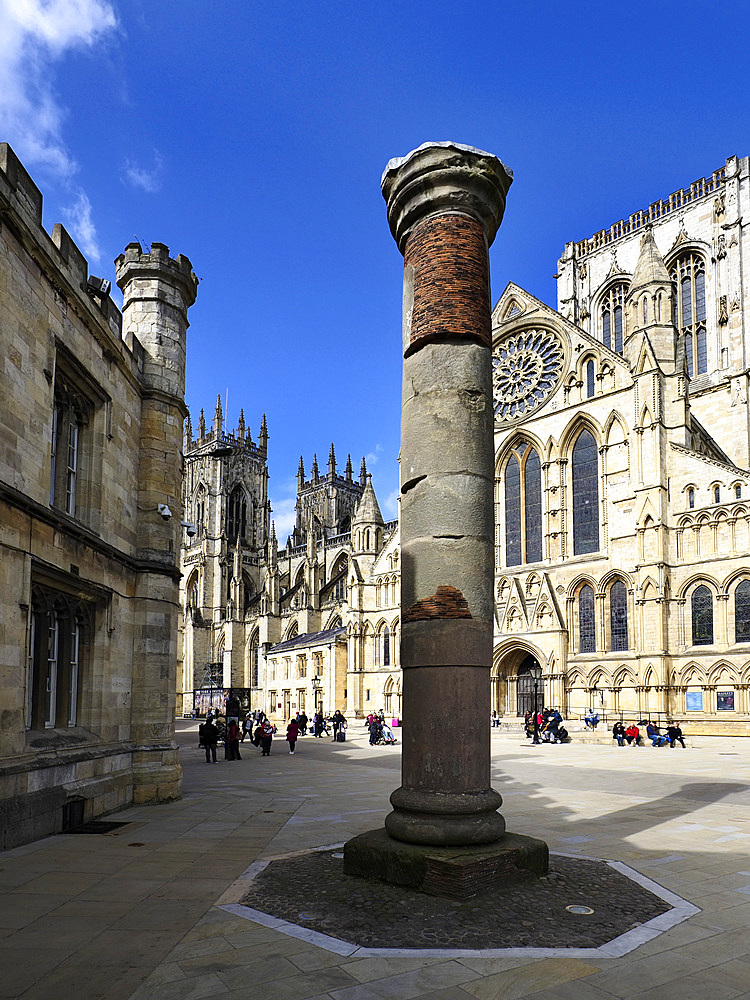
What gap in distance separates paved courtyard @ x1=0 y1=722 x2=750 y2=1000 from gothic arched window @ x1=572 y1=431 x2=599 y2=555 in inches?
984

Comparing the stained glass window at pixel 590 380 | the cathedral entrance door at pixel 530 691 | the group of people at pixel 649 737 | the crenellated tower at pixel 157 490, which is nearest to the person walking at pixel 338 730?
the cathedral entrance door at pixel 530 691

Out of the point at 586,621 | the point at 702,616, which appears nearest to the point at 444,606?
the point at 702,616

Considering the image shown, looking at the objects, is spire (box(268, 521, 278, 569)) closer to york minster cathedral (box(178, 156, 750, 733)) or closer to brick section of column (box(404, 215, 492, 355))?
york minster cathedral (box(178, 156, 750, 733))

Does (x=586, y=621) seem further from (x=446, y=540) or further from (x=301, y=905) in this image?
(x=301, y=905)

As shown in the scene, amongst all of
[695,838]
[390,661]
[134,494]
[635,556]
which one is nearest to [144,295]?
[134,494]

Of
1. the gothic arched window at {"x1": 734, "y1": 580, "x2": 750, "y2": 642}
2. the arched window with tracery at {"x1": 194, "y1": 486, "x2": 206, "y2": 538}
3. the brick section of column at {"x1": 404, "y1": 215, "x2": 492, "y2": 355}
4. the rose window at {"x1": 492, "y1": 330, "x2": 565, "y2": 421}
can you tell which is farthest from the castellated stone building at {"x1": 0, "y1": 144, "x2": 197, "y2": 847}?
the arched window with tracery at {"x1": 194, "y1": 486, "x2": 206, "y2": 538}

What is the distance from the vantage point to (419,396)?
9.53 metres

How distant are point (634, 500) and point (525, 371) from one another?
36.7 ft

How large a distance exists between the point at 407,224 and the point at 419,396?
7.76ft

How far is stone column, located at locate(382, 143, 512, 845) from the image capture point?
28.0 feet

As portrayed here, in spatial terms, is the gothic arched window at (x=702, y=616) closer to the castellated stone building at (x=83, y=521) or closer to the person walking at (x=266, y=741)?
the person walking at (x=266, y=741)

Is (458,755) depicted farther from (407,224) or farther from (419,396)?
(407,224)

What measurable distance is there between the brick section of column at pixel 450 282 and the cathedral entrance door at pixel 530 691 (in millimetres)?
34888

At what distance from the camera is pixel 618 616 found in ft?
129
